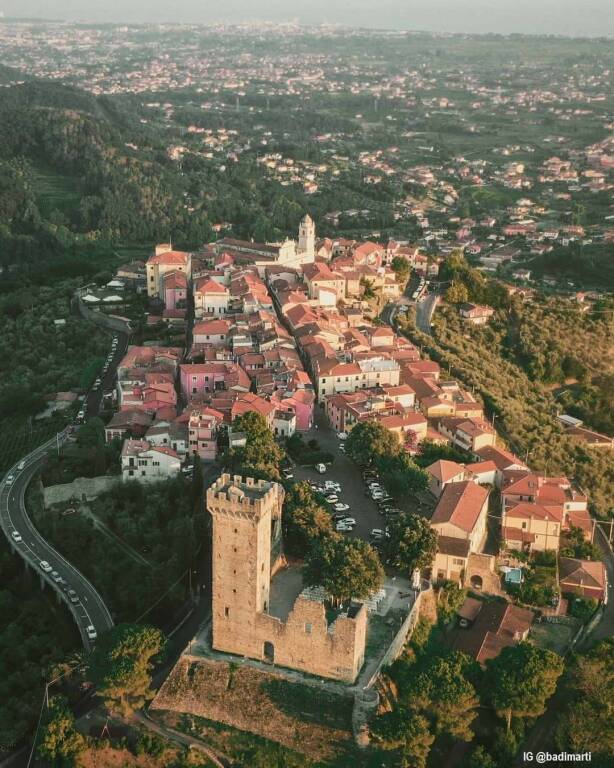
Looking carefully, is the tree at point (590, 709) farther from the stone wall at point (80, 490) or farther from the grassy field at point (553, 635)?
the stone wall at point (80, 490)

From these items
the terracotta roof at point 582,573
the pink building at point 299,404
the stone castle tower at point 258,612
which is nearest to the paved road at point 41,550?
the stone castle tower at point 258,612

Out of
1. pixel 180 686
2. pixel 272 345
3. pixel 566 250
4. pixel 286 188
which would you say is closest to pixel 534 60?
pixel 286 188

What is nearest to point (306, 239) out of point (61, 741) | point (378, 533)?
point (378, 533)

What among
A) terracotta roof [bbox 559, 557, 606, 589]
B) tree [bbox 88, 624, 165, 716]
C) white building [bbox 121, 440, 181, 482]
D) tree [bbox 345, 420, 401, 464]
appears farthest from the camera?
white building [bbox 121, 440, 181, 482]

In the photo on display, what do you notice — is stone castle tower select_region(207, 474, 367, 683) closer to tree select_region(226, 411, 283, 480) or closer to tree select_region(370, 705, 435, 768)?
tree select_region(370, 705, 435, 768)

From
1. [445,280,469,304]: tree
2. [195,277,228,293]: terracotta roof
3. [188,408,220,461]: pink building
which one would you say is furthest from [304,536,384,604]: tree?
[445,280,469,304]: tree
